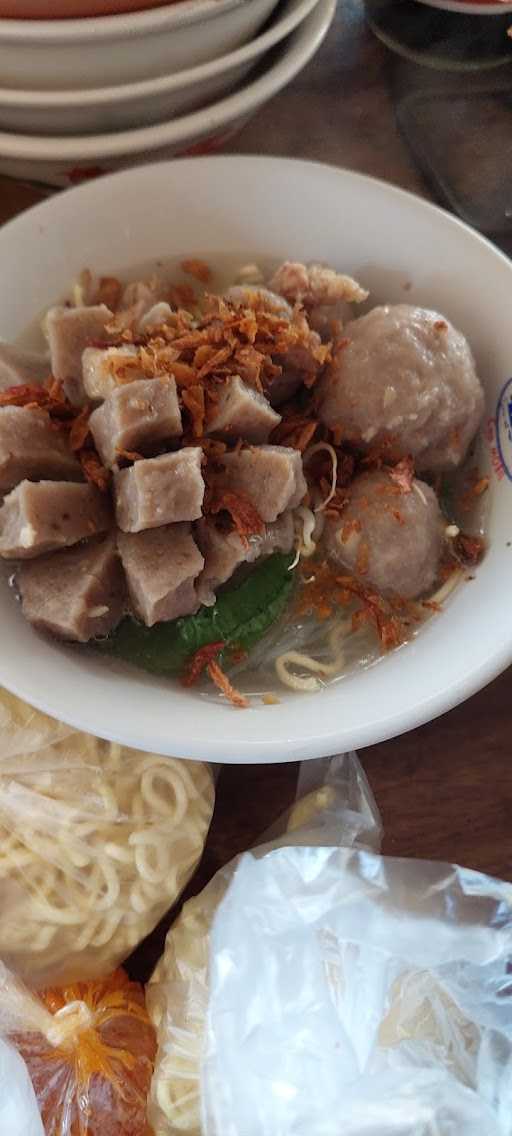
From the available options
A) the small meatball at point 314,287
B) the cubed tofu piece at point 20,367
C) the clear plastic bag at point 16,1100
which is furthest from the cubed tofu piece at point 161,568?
the clear plastic bag at point 16,1100

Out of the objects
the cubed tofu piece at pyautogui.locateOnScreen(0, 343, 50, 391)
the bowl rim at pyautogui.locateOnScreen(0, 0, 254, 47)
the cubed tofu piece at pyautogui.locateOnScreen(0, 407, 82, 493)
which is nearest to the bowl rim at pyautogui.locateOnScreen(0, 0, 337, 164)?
the bowl rim at pyautogui.locateOnScreen(0, 0, 254, 47)

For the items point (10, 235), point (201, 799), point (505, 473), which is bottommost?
point (201, 799)

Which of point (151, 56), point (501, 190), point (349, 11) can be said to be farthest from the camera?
point (349, 11)

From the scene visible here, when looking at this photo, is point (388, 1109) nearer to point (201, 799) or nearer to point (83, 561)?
point (201, 799)

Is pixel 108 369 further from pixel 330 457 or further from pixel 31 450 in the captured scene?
pixel 330 457

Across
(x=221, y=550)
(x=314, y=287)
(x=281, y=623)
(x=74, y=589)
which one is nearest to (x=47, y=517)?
(x=74, y=589)

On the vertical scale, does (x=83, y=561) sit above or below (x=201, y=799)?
above

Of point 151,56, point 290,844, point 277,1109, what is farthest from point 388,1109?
point 151,56
